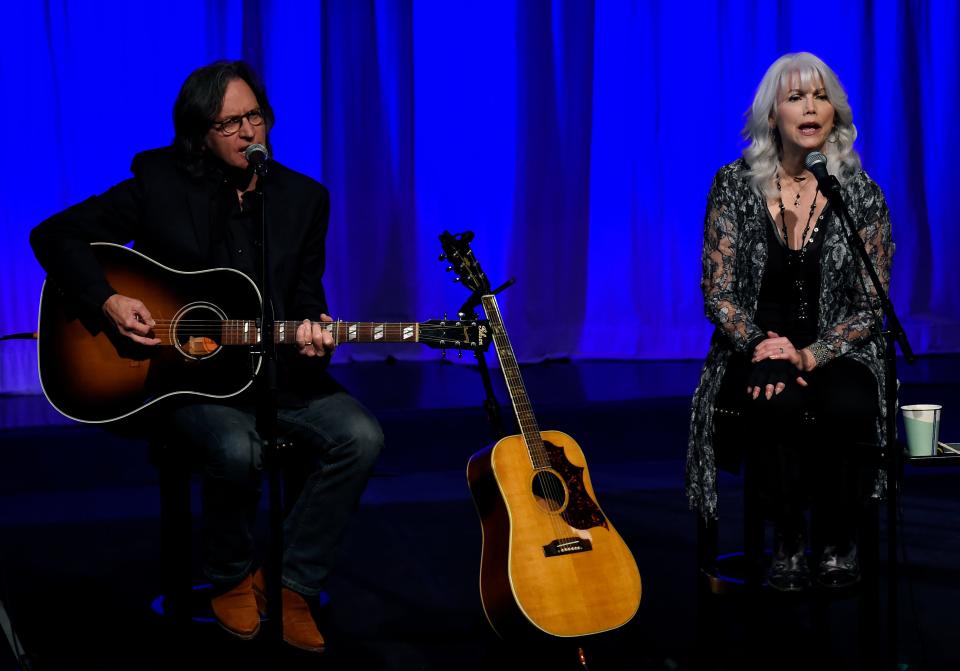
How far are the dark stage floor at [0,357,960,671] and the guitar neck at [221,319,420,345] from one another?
0.80 m

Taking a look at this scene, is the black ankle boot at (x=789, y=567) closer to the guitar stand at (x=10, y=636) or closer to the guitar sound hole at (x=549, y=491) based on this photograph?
the guitar sound hole at (x=549, y=491)

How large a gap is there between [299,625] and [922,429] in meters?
1.65

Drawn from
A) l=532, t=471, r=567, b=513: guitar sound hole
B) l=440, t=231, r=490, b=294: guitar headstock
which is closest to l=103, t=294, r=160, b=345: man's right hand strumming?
l=440, t=231, r=490, b=294: guitar headstock

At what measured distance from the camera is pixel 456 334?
3.00 metres

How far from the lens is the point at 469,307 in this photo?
3.09 m

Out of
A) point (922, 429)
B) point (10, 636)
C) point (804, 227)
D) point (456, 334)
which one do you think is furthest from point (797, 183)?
point (10, 636)

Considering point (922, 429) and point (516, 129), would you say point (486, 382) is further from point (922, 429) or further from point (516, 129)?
point (516, 129)

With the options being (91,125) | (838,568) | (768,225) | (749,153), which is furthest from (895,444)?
(91,125)

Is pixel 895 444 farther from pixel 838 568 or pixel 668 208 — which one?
pixel 668 208

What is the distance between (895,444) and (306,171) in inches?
150

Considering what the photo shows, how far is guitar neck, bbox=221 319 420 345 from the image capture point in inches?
117

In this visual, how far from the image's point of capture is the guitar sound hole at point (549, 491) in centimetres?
299

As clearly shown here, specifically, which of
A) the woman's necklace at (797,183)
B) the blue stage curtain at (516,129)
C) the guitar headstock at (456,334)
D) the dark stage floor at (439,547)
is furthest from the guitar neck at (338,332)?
the blue stage curtain at (516,129)

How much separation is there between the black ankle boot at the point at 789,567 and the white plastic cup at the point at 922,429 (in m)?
0.46
